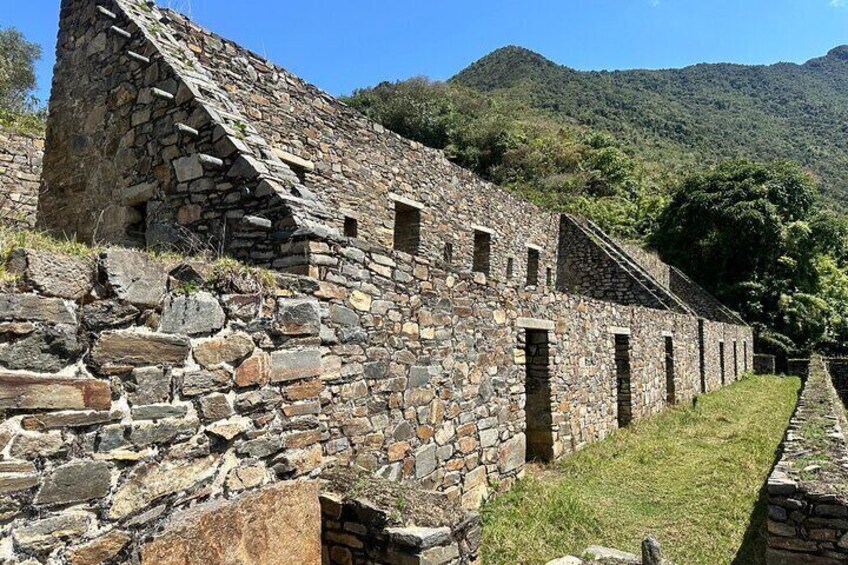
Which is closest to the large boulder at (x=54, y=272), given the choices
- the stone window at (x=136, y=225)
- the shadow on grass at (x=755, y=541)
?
the stone window at (x=136, y=225)

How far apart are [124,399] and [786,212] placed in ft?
103

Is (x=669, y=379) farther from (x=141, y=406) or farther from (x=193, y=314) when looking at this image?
(x=141, y=406)

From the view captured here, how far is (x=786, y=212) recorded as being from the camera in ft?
89.7

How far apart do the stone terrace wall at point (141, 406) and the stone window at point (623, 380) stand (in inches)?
357

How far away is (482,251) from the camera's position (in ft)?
44.5

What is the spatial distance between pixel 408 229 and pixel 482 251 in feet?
9.75

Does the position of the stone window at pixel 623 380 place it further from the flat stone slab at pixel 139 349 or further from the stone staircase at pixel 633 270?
the flat stone slab at pixel 139 349

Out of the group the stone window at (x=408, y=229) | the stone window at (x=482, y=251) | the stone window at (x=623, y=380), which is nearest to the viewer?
the stone window at (x=408, y=229)

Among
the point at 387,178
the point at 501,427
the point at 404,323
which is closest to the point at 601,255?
the point at 387,178

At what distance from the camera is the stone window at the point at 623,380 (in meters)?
11.3

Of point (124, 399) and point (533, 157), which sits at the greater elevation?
point (533, 157)

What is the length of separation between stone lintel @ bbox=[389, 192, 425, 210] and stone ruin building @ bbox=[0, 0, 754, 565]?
0.15 ft

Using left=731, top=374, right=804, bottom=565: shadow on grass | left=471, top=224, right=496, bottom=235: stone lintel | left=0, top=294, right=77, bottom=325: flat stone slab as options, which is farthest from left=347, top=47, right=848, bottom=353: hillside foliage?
left=0, top=294, right=77, bottom=325: flat stone slab

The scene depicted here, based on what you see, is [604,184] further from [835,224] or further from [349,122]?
[349,122]
